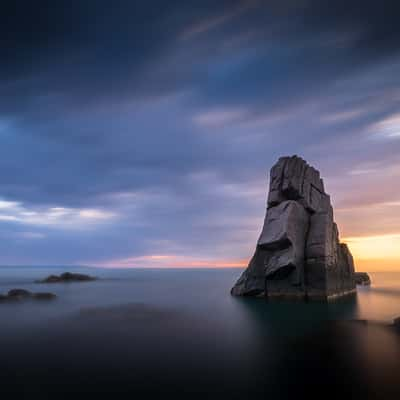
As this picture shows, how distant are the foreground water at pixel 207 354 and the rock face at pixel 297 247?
25.8ft

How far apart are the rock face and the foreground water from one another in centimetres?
786

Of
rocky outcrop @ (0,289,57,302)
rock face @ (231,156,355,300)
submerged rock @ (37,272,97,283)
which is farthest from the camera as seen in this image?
submerged rock @ (37,272,97,283)

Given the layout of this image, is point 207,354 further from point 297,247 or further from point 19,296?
point 19,296

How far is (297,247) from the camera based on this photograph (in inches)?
1845

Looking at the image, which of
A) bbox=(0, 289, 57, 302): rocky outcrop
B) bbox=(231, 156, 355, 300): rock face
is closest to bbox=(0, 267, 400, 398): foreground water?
→ bbox=(231, 156, 355, 300): rock face

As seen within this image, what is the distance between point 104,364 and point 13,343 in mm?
10967

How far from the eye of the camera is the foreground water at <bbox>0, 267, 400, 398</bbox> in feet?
52.1

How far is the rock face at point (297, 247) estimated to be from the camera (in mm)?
45906

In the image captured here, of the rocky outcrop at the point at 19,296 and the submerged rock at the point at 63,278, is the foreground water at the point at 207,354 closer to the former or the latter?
the rocky outcrop at the point at 19,296

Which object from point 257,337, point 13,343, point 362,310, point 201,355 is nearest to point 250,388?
point 201,355

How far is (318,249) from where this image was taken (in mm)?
46938

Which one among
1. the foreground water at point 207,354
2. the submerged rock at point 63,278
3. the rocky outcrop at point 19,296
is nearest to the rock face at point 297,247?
the foreground water at point 207,354

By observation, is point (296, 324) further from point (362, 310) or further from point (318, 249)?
point (318, 249)

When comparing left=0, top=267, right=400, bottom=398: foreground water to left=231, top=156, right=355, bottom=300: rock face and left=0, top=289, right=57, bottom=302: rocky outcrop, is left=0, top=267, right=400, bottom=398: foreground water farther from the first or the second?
left=0, top=289, right=57, bottom=302: rocky outcrop
